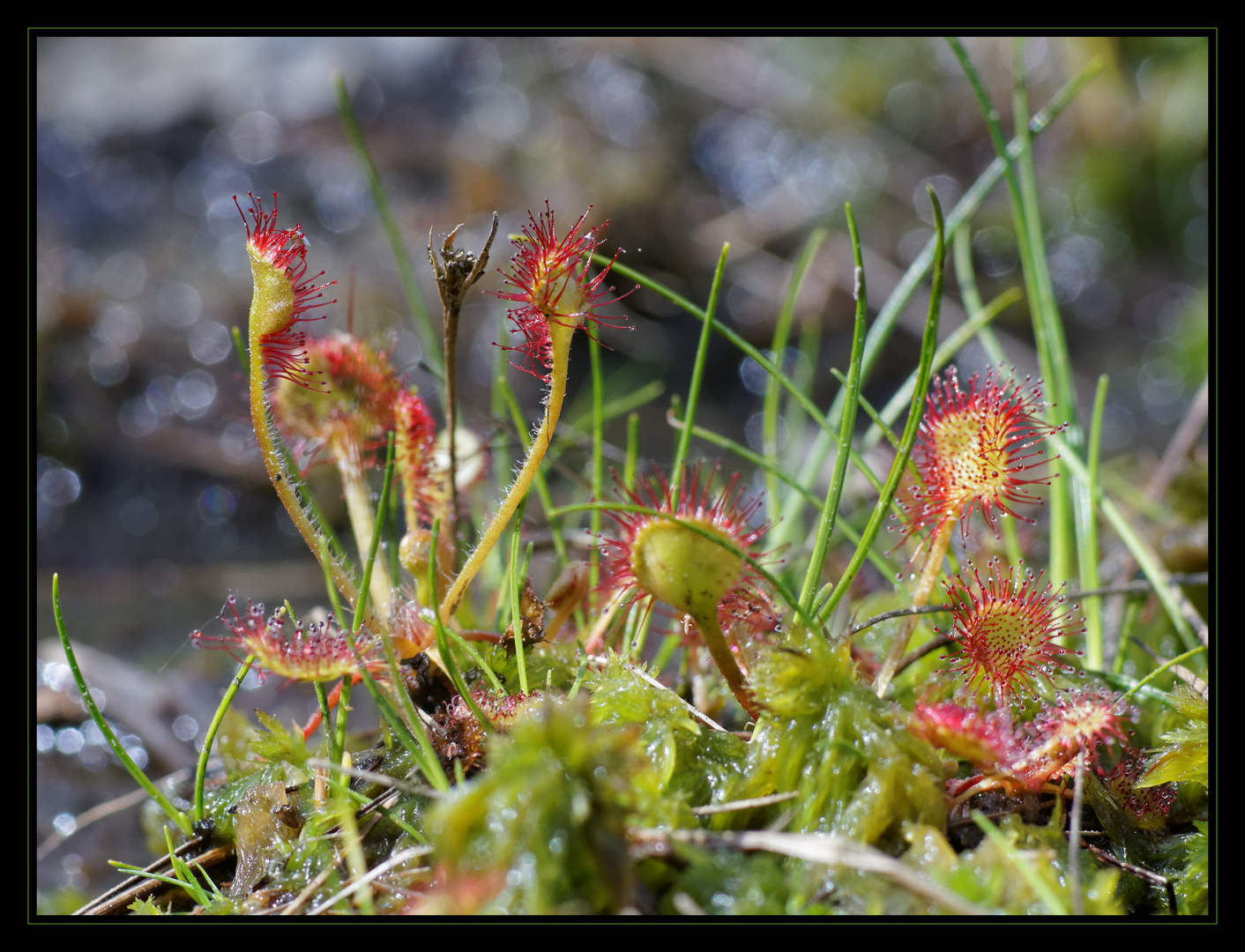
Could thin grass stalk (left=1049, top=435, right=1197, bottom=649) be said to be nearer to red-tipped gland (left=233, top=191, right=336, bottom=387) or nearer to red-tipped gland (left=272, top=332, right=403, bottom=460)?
red-tipped gland (left=272, top=332, right=403, bottom=460)

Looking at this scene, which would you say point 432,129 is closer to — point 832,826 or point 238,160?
point 238,160

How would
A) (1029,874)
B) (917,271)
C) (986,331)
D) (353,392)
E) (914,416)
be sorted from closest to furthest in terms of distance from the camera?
(1029,874), (914,416), (353,392), (917,271), (986,331)

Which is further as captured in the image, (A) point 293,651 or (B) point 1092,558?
(B) point 1092,558

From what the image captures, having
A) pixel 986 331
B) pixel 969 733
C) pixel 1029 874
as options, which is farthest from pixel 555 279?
pixel 986 331

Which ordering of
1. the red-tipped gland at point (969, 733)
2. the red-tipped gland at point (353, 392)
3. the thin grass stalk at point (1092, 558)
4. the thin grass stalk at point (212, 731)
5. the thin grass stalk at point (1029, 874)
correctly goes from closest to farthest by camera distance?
the thin grass stalk at point (1029, 874) → the red-tipped gland at point (969, 733) → the thin grass stalk at point (212, 731) → the red-tipped gland at point (353, 392) → the thin grass stalk at point (1092, 558)

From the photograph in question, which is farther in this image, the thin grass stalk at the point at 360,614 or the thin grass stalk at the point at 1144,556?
the thin grass stalk at the point at 1144,556

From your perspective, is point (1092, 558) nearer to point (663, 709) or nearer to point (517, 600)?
point (663, 709)

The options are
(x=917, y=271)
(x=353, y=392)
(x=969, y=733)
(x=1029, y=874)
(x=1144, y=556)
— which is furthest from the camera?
(x=917, y=271)

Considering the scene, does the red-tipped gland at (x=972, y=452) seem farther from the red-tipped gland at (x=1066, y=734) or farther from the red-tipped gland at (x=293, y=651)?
the red-tipped gland at (x=293, y=651)

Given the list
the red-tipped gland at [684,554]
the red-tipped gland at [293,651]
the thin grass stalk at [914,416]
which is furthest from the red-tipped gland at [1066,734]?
Result: the red-tipped gland at [293,651]
